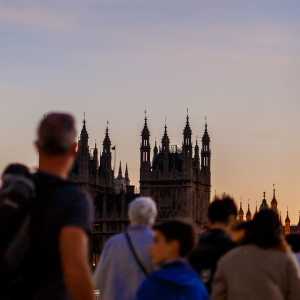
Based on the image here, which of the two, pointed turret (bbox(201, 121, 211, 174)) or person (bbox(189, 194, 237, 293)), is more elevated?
pointed turret (bbox(201, 121, 211, 174))

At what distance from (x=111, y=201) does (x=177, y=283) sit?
83442 millimetres

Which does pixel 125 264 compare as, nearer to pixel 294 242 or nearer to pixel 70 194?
pixel 294 242

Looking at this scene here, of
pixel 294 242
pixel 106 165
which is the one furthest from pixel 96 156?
pixel 294 242

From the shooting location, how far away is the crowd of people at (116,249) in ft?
15.6

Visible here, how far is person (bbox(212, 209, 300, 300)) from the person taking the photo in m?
7.20

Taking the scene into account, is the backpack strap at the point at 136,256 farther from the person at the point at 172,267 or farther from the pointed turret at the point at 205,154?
the pointed turret at the point at 205,154

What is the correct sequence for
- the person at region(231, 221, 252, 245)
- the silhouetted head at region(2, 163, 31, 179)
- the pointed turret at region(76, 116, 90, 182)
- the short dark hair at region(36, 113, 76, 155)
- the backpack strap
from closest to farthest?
the short dark hair at region(36, 113, 76, 155) → the silhouetted head at region(2, 163, 31, 179) → the person at region(231, 221, 252, 245) → the backpack strap → the pointed turret at region(76, 116, 90, 182)

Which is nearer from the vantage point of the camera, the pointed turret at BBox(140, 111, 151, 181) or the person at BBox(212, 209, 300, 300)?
the person at BBox(212, 209, 300, 300)

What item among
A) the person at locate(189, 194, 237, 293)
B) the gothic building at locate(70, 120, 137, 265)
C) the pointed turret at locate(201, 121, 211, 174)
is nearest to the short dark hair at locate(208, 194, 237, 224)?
the person at locate(189, 194, 237, 293)

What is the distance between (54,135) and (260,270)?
8.94 feet

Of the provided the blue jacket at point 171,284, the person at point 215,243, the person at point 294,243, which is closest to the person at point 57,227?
the blue jacket at point 171,284

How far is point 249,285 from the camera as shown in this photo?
23.6ft

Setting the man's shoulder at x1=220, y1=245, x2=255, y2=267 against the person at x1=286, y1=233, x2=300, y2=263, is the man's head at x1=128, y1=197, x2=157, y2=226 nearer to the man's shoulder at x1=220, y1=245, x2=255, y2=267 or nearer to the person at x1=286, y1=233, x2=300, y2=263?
the man's shoulder at x1=220, y1=245, x2=255, y2=267

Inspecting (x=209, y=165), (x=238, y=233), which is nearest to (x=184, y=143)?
(x=209, y=165)
